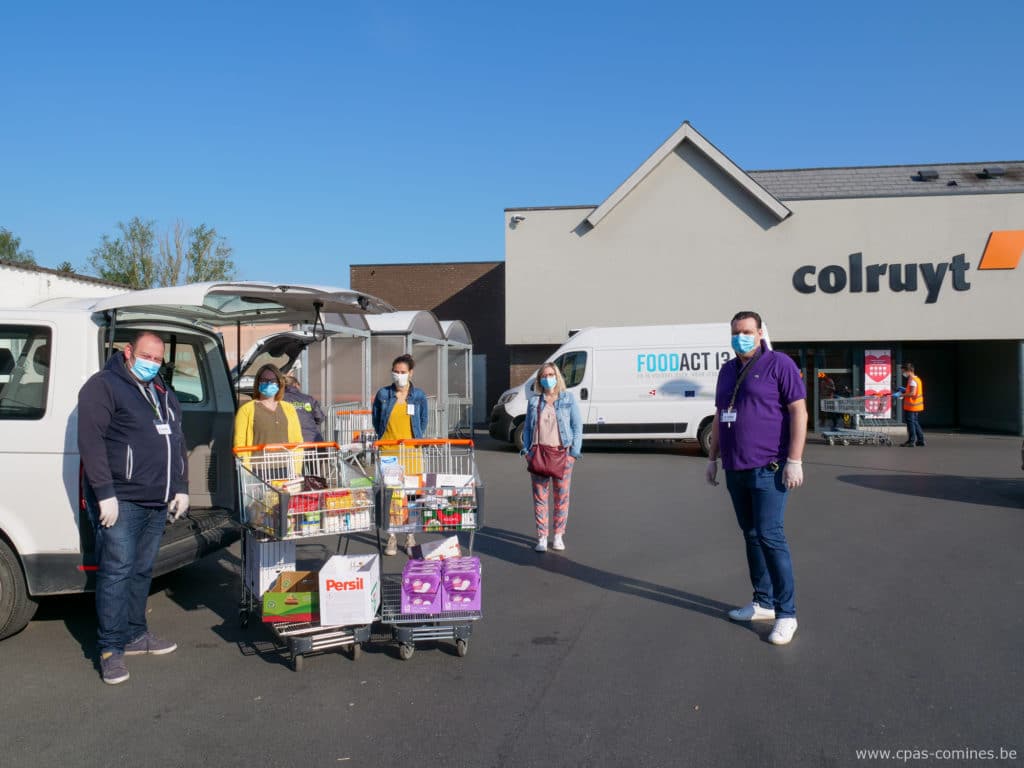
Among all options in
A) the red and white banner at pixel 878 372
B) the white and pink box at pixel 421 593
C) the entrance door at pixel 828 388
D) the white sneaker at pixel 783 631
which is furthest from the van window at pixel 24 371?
the red and white banner at pixel 878 372

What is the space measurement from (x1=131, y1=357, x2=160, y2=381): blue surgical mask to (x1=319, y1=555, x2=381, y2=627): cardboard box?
1507mm

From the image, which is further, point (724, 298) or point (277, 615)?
point (724, 298)

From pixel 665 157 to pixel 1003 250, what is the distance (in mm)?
8728

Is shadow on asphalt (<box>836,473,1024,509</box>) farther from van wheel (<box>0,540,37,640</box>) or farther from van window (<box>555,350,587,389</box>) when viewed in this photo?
van wheel (<box>0,540,37,640</box>)

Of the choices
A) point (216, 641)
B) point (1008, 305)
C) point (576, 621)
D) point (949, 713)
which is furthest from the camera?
point (1008, 305)

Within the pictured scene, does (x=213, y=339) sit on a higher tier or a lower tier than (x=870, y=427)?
higher

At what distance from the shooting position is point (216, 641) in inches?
204

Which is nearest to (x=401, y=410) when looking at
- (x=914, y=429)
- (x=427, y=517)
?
(x=427, y=517)

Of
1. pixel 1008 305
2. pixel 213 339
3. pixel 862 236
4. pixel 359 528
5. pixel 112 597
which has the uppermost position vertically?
pixel 862 236

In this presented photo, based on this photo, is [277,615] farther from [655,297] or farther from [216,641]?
[655,297]

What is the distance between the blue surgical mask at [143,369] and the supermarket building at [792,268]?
17.5m

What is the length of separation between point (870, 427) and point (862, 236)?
5377 millimetres

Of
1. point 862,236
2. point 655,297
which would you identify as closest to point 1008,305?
point 862,236

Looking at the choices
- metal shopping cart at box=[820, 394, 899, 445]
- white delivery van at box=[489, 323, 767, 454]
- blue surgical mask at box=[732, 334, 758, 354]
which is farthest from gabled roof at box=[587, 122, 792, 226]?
blue surgical mask at box=[732, 334, 758, 354]
